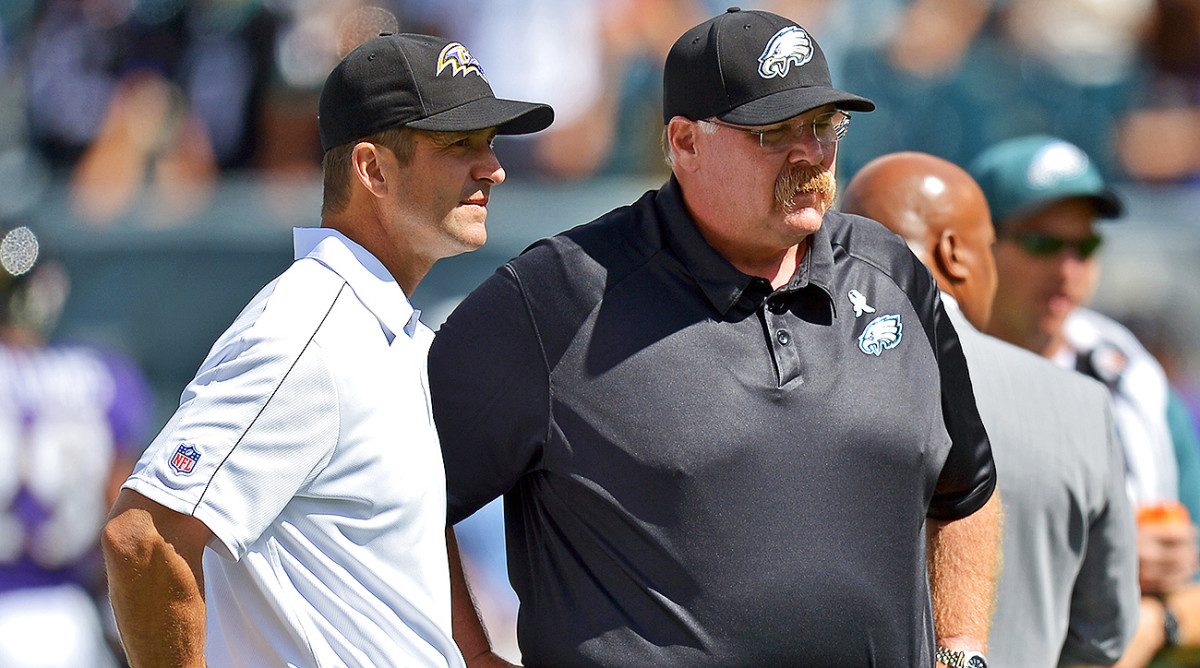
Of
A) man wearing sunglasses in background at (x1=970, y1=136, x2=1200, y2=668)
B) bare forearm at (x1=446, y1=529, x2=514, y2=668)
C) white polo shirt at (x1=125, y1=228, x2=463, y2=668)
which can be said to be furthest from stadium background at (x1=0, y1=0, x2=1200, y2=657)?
white polo shirt at (x1=125, y1=228, x2=463, y2=668)

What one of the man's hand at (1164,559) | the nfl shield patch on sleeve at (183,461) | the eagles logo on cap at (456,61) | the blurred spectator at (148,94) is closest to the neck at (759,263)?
the eagles logo on cap at (456,61)

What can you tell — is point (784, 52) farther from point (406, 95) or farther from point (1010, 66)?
point (1010, 66)

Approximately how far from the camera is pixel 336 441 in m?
1.87

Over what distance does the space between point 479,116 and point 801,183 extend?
529 mm

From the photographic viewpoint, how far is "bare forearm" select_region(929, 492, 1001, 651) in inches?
101

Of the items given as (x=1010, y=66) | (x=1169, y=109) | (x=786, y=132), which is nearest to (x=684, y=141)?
(x=786, y=132)

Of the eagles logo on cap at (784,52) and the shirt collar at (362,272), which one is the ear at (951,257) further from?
the shirt collar at (362,272)

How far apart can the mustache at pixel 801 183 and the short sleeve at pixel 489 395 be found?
44 centimetres

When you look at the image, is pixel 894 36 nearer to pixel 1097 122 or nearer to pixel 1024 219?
pixel 1097 122

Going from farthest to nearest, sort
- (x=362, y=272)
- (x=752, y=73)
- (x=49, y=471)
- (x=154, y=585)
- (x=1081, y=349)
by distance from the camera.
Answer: (x=49, y=471) < (x=1081, y=349) < (x=752, y=73) < (x=362, y=272) < (x=154, y=585)

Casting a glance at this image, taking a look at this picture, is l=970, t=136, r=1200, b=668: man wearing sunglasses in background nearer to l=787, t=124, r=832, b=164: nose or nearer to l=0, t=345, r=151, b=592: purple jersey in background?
l=787, t=124, r=832, b=164: nose

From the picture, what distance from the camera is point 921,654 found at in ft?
7.60

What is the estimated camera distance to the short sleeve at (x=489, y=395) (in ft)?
7.32

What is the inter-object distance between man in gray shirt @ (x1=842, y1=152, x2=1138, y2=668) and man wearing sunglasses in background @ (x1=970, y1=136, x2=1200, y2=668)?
0.56 m
